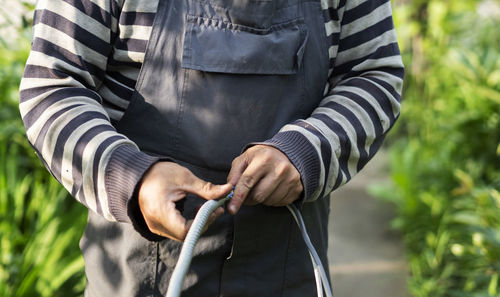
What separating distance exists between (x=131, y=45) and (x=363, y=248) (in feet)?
9.90

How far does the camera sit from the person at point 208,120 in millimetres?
1060

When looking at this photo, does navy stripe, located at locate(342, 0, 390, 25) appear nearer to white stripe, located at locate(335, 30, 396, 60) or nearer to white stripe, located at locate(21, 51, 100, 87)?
white stripe, located at locate(335, 30, 396, 60)

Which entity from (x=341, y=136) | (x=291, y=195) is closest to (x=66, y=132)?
(x=291, y=195)

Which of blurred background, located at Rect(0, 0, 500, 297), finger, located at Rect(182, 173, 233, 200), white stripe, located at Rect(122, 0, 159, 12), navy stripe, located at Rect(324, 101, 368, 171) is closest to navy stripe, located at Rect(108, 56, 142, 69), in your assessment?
white stripe, located at Rect(122, 0, 159, 12)

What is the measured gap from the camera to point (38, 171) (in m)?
3.01

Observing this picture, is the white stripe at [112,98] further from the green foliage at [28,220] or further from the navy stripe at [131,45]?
the green foliage at [28,220]

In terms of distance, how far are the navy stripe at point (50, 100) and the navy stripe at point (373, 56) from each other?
1.96 feet

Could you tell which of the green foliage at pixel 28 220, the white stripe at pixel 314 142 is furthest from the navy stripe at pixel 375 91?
the green foliage at pixel 28 220

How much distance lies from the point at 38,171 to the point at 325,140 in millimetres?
2232

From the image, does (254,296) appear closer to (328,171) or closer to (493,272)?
(328,171)

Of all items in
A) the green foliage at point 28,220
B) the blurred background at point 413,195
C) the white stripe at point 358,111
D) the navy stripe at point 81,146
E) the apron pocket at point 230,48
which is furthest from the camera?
the blurred background at point 413,195

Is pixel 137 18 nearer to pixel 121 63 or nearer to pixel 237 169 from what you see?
pixel 121 63

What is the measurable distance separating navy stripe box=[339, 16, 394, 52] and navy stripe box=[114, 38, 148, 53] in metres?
0.48

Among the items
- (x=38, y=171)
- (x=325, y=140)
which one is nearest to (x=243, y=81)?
(x=325, y=140)
